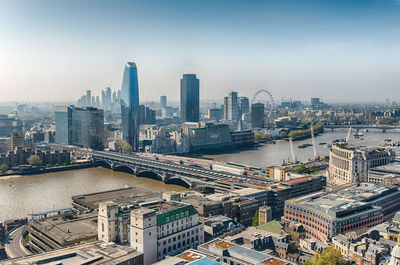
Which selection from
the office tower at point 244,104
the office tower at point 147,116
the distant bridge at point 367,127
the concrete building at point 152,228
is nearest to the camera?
the concrete building at point 152,228

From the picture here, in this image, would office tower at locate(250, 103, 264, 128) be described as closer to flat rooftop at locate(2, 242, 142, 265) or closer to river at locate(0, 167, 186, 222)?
river at locate(0, 167, 186, 222)

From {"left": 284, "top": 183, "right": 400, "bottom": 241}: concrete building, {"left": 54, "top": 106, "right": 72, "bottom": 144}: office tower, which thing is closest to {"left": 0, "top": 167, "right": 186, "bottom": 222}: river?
{"left": 284, "top": 183, "right": 400, "bottom": 241}: concrete building

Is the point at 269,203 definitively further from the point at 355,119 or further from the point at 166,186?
the point at 355,119

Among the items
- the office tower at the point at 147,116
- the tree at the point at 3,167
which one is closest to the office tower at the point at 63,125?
the tree at the point at 3,167

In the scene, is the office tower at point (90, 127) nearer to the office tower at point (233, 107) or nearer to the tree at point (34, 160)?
the tree at point (34, 160)

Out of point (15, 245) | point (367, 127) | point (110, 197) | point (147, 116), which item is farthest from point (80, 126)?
point (367, 127)

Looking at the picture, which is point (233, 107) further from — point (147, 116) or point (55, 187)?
point (55, 187)

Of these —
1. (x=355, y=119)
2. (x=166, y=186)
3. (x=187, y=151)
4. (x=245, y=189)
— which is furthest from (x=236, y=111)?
(x=245, y=189)
